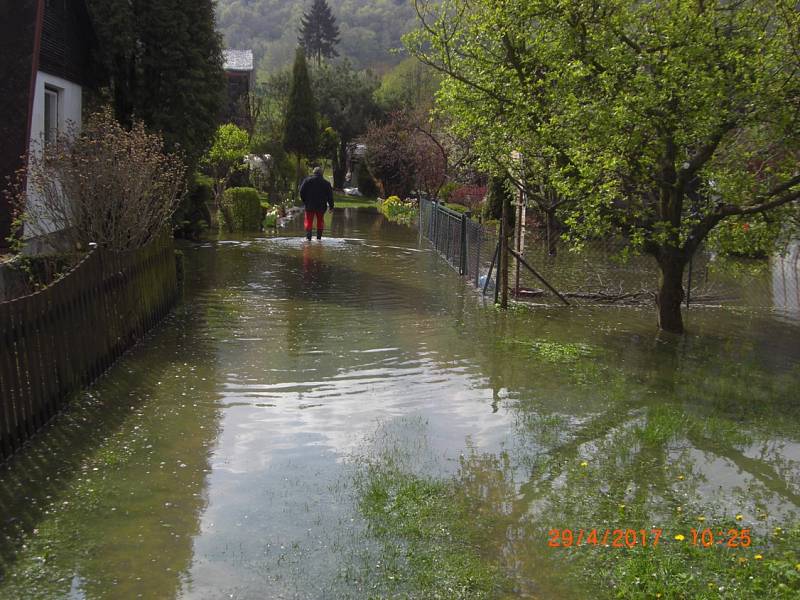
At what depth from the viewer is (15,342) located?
6.34 metres

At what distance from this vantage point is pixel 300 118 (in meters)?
46.3

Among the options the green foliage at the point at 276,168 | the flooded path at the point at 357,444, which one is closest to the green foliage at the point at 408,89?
the green foliage at the point at 276,168

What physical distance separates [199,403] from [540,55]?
6.52 m

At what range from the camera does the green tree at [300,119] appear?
46250mm

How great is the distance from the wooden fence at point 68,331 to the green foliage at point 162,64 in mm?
8934

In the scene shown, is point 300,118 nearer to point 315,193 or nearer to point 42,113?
point 315,193

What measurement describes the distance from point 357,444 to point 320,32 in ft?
331

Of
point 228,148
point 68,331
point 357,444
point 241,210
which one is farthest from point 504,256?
point 228,148

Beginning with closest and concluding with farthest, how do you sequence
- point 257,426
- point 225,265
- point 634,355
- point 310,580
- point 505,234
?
1. point 310,580
2. point 257,426
3. point 634,355
4. point 505,234
5. point 225,265

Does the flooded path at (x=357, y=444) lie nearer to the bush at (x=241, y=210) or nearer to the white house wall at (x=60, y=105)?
the white house wall at (x=60, y=105)

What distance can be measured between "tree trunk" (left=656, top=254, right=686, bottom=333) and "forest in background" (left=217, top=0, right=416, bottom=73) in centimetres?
9250

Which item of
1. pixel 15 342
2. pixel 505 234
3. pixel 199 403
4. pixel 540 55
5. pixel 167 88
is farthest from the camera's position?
pixel 167 88

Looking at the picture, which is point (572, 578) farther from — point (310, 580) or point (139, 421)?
point (139, 421)

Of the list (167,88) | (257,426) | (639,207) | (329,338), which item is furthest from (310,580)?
(167,88)
